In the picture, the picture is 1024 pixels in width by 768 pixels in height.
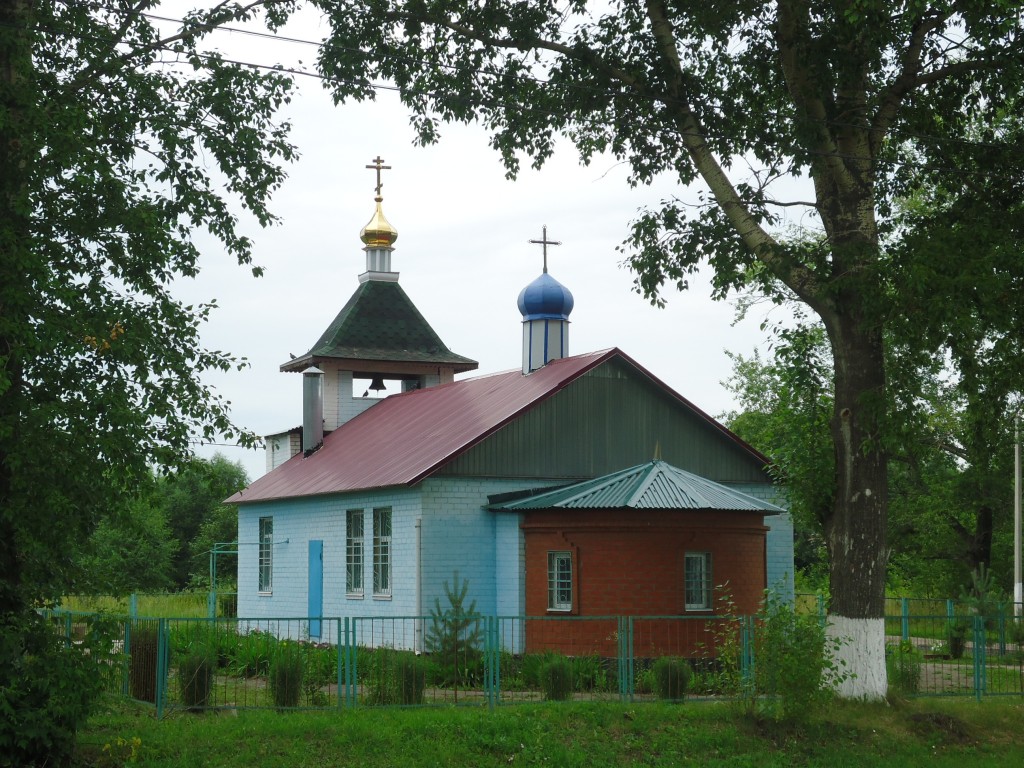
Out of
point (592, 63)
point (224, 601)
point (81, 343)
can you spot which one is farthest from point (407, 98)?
point (224, 601)

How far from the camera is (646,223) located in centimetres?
1848

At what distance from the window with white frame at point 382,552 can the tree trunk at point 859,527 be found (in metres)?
10.0

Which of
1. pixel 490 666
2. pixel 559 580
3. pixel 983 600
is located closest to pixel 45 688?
pixel 490 666

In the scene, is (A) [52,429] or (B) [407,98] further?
(B) [407,98]

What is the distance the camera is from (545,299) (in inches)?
1072

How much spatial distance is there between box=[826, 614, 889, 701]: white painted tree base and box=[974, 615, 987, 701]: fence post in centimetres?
247

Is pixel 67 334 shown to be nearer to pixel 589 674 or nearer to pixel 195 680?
pixel 195 680

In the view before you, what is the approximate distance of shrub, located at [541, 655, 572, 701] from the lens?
16.6m

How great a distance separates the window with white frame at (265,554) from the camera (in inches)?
1203

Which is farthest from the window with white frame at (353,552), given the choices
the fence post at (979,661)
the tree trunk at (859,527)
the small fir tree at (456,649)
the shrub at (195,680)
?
the fence post at (979,661)

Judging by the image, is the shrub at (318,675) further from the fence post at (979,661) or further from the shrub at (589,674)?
the fence post at (979,661)

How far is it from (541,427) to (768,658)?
9.36m

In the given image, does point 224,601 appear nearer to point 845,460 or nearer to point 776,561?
point 776,561

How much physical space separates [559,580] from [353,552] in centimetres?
553
